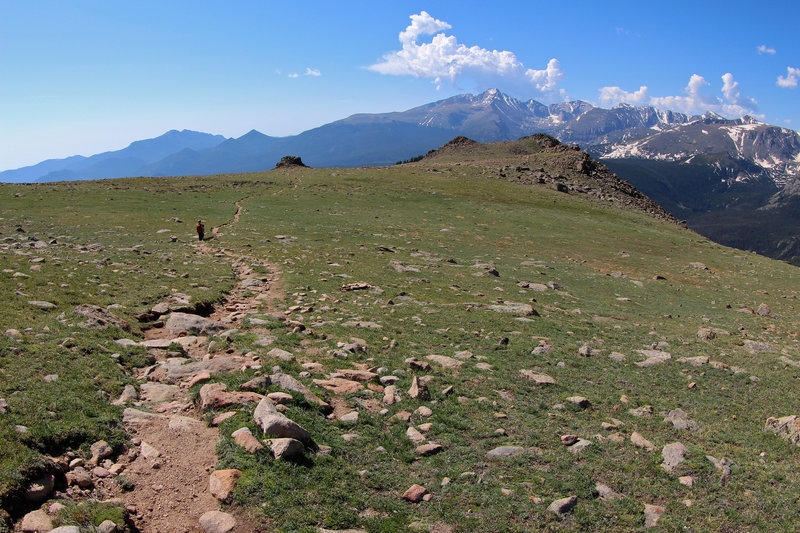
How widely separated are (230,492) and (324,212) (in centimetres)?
4304

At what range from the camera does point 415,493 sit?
24.0ft

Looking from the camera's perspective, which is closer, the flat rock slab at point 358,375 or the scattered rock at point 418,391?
the scattered rock at point 418,391

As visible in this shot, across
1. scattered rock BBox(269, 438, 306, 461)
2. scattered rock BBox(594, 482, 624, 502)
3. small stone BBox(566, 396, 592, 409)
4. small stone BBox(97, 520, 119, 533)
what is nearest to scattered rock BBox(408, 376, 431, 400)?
scattered rock BBox(269, 438, 306, 461)

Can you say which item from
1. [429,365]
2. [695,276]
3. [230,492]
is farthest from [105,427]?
[695,276]

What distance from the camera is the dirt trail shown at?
6367 mm

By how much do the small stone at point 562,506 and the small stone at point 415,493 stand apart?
208 centimetres

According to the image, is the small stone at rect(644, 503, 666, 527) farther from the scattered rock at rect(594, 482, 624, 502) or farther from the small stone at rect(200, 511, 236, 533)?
the small stone at rect(200, 511, 236, 533)

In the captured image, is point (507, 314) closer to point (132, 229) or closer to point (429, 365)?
point (429, 365)

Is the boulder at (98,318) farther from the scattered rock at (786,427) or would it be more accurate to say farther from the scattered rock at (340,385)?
the scattered rock at (786,427)

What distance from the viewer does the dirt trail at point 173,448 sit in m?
6.37

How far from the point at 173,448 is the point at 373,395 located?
4513 mm

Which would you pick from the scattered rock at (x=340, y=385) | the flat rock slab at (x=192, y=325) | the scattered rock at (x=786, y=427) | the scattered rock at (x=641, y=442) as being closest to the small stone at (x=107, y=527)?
the scattered rock at (x=340, y=385)

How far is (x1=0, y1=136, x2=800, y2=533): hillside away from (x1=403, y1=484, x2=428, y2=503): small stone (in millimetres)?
36

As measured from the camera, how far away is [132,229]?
34.0 metres
